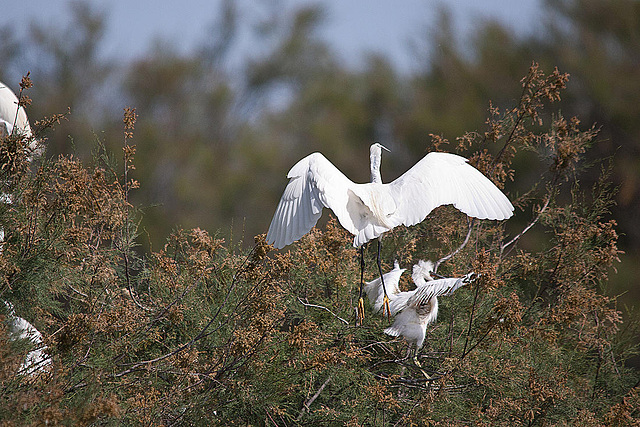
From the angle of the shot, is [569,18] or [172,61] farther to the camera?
[172,61]

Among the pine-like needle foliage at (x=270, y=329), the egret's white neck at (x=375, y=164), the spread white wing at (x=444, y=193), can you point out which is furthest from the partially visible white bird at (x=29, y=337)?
the egret's white neck at (x=375, y=164)

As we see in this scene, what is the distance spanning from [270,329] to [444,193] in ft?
3.25

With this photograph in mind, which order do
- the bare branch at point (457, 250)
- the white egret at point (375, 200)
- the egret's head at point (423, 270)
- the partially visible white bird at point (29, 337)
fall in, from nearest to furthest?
the partially visible white bird at point (29, 337) < the white egret at point (375, 200) < the egret's head at point (423, 270) < the bare branch at point (457, 250)

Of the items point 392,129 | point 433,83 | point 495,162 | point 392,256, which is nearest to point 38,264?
point 392,256

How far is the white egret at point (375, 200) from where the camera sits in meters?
2.47

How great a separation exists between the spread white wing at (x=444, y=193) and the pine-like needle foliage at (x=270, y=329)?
0.80 feet

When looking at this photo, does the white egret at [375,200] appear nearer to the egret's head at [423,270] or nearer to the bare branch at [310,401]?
the egret's head at [423,270]

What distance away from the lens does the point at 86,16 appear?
8.54m

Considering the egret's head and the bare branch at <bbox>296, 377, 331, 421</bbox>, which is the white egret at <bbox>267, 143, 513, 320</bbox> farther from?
the bare branch at <bbox>296, 377, 331, 421</bbox>

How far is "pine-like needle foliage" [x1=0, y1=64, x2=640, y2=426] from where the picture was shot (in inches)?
72.2

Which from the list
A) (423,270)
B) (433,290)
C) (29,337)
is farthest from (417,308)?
(29,337)

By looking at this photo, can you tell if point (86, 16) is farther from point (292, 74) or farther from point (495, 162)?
point (495, 162)

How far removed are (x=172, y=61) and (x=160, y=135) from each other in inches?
54.6

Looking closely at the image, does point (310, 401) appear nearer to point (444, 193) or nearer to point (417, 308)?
point (417, 308)
